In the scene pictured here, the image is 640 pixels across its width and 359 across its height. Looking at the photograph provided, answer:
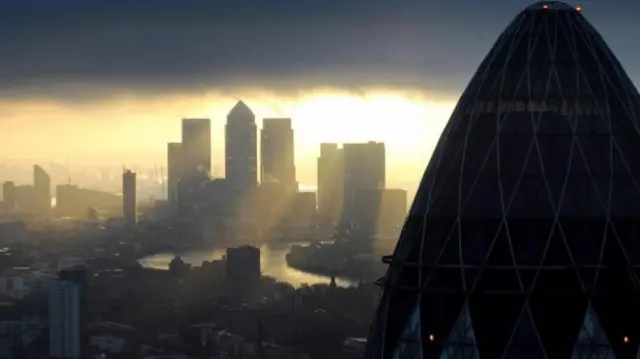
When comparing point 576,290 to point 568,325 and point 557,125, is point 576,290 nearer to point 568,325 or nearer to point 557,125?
point 568,325

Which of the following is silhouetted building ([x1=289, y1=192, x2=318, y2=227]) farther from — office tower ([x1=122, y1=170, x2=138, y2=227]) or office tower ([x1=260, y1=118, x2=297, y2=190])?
office tower ([x1=122, y1=170, x2=138, y2=227])

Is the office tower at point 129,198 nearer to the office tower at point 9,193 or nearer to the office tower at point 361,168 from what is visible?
the office tower at point 9,193

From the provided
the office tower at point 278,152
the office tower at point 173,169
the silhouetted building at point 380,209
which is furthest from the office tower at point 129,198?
the silhouetted building at point 380,209

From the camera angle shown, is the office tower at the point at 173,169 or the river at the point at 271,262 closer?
the river at the point at 271,262

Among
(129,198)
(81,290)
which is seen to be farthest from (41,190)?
(81,290)

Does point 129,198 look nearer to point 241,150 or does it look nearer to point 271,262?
point 241,150

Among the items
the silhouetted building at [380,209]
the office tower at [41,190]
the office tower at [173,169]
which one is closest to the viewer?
the silhouetted building at [380,209]

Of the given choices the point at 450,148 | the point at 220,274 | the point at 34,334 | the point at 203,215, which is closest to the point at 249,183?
the point at 203,215
